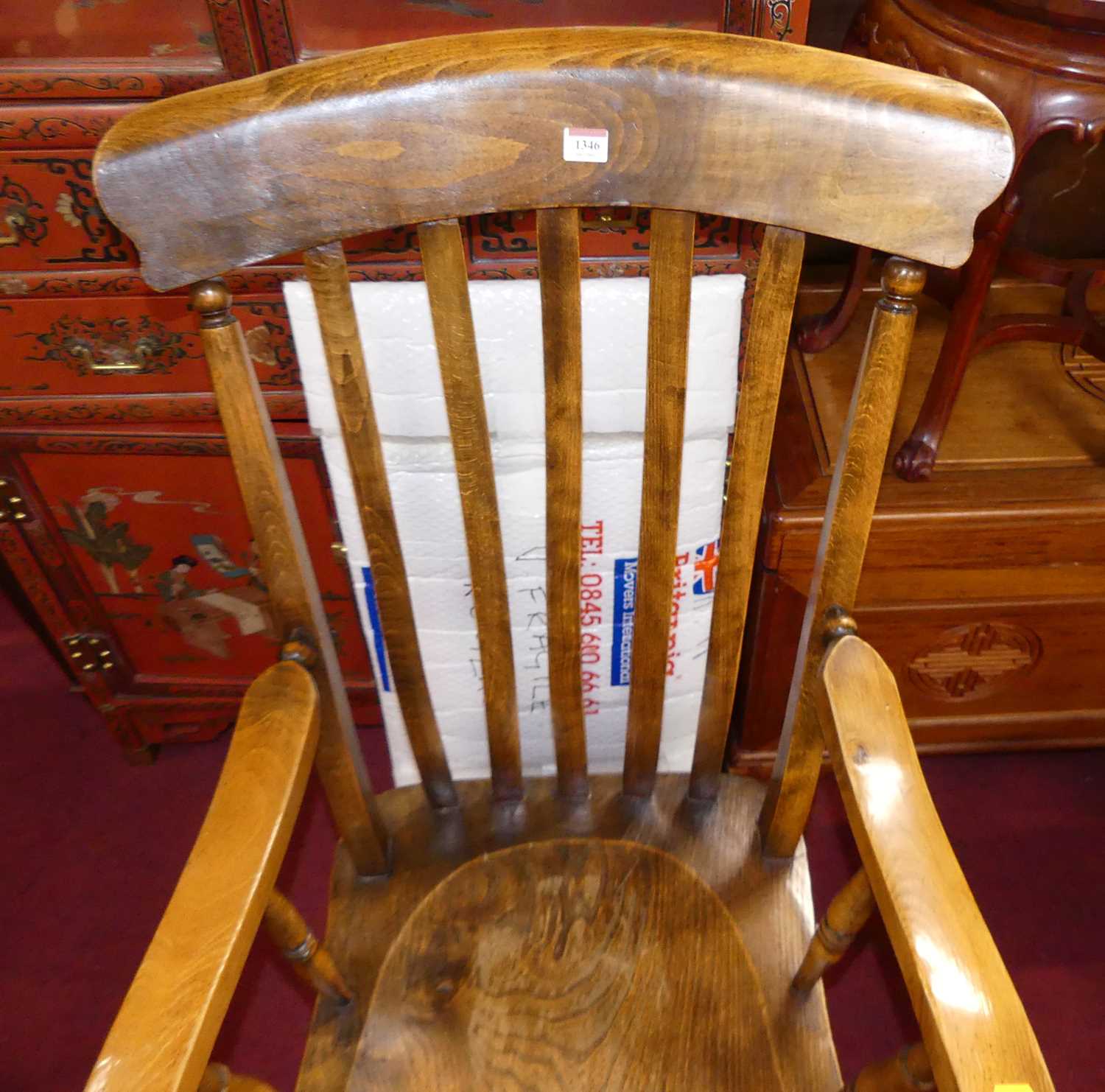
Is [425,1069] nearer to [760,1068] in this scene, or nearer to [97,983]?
[760,1068]

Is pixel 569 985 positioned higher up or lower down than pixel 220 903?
lower down

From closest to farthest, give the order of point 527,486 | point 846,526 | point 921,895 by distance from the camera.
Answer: point 921,895 < point 846,526 < point 527,486

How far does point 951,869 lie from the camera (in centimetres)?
58

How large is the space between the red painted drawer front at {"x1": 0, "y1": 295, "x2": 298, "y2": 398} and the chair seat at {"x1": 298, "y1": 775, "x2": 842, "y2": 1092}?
0.46 meters

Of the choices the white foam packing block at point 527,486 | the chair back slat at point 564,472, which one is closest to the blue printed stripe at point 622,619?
the white foam packing block at point 527,486

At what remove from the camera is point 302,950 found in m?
0.71

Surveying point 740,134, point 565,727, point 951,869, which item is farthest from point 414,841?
point 740,134

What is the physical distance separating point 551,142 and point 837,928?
0.57 m

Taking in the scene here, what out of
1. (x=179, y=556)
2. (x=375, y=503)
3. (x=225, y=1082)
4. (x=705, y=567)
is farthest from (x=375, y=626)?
(x=225, y=1082)

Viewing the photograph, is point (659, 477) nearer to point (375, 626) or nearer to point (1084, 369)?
point (375, 626)

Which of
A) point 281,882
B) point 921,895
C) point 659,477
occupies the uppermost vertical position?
point 659,477

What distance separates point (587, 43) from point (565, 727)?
1.73 ft

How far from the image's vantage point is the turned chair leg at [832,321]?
119 cm

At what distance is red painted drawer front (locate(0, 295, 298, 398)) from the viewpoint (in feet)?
3.10
